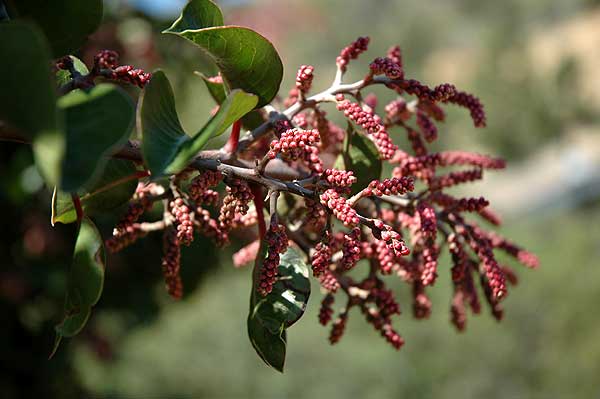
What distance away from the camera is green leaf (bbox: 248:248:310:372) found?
660 millimetres

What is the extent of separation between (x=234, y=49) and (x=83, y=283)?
0.25 m

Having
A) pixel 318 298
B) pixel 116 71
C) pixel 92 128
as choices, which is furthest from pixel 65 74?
pixel 318 298

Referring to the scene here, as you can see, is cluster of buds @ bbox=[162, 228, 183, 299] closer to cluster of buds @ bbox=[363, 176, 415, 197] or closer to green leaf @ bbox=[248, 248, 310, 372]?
green leaf @ bbox=[248, 248, 310, 372]

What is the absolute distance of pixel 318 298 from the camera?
7.42 metres

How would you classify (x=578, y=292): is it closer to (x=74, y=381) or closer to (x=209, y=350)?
(x=209, y=350)

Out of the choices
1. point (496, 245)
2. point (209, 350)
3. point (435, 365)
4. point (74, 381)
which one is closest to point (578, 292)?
point (435, 365)

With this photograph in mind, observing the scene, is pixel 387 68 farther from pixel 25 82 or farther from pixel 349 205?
pixel 25 82

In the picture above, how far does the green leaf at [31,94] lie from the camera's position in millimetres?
359

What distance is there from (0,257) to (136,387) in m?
3.29

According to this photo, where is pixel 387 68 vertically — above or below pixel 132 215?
above

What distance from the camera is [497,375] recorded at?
721cm

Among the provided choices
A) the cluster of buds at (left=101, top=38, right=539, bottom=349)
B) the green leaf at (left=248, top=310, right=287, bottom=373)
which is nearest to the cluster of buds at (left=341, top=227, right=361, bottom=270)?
the cluster of buds at (left=101, top=38, right=539, bottom=349)

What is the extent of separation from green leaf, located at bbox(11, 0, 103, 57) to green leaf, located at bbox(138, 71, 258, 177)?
9 centimetres

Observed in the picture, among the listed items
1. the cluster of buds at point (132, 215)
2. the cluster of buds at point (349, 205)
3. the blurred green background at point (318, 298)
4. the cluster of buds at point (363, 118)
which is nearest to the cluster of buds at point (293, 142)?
the cluster of buds at point (349, 205)
